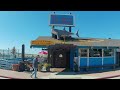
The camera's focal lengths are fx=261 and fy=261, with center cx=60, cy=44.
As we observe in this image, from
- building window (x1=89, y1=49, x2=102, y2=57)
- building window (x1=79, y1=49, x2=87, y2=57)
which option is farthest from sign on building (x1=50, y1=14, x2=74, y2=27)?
building window (x1=89, y1=49, x2=102, y2=57)

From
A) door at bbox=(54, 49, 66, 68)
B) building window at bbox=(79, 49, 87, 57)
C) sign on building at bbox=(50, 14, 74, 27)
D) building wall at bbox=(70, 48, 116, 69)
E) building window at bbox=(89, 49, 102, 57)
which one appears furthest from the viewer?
sign on building at bbox=(50, 14, 74, 27)

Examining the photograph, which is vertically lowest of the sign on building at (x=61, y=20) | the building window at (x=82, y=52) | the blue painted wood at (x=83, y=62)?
the blue painted wood at (x=83, y=62)

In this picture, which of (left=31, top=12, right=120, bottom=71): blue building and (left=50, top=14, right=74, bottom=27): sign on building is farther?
(left=50, top=14, right=74, bottom=27): sign on building

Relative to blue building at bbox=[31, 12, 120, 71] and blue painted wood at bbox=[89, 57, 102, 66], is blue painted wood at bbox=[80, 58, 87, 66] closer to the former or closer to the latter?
blue building at bbox=[31, 12, 120, 71]

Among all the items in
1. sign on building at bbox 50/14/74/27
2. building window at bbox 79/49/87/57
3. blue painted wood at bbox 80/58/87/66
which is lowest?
blue painted wood at bbox 80/58/87/66

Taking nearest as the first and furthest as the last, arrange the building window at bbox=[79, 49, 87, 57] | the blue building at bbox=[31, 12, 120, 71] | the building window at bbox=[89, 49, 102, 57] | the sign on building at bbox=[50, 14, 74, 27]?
1. the blue building at bbox=[31, 12, 120, 71]
2. the building window at bbox=[79, 49, 87, 57]
3. the building window at bbox=[89, 49, 102, 57]
4. the sign on building at bbox=[50, 14, 74, 27]

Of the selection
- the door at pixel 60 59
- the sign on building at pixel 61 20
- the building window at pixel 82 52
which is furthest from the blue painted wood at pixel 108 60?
the sign on building at pixel 61 20

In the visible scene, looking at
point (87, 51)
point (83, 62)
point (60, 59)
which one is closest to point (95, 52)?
point (87, 51)

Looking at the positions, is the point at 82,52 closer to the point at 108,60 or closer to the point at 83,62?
the point at 83,62

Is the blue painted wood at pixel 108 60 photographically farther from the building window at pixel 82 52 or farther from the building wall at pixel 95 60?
the building window at pixel 82 52
